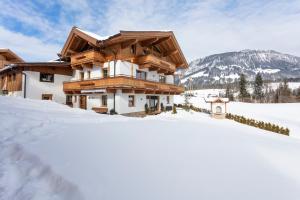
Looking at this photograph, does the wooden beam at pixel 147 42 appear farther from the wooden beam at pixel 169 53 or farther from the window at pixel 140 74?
the wooden beam at pixel 169 53

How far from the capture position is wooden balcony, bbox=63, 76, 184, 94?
1883 cm

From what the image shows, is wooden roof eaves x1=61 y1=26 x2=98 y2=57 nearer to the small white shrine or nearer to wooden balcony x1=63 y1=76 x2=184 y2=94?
wooden balcony x1=63 y1=76 x2=184 y2=94

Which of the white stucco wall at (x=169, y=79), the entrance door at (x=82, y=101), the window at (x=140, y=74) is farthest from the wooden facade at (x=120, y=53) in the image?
the white stucco wall at (x=169, y=79)

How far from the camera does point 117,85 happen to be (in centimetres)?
1873

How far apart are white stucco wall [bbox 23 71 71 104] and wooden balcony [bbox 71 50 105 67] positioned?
3.78 meters

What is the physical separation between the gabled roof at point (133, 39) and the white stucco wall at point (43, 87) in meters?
3.33

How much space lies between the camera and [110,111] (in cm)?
2059

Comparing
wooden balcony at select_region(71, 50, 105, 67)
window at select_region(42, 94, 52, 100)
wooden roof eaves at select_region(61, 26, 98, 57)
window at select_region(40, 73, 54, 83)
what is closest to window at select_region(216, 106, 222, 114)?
wooden balcony at select_region(71, 50, 105, 67)

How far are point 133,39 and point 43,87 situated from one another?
42.2 feet

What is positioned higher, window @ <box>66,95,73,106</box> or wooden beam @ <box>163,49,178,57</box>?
wooden beam @ <box>163,49,178,57</box>

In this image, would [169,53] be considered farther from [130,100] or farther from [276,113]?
[276,113]

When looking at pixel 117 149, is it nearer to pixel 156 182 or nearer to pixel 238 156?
pixel 156 182

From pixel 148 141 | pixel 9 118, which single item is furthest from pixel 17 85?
pixel 148 141

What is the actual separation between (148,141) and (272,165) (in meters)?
3.50
